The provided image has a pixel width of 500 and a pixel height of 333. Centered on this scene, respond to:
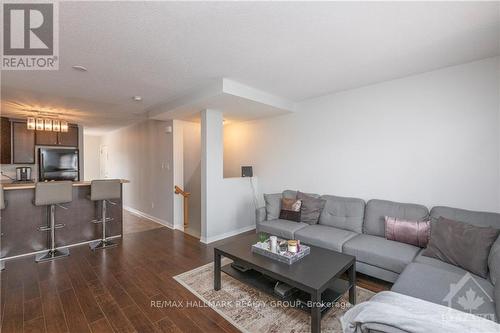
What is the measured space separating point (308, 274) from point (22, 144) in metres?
6.59

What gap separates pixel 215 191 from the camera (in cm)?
389

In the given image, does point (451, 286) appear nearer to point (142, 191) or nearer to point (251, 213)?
point (251, 213)

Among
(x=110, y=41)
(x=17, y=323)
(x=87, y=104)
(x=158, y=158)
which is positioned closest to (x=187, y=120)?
(x=158, y=158)

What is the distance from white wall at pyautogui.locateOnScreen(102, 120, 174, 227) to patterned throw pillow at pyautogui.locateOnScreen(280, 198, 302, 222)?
7.85 feet

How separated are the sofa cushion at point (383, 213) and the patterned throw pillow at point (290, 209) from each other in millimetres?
924

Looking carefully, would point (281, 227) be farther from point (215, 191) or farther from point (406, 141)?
point (406, 141)

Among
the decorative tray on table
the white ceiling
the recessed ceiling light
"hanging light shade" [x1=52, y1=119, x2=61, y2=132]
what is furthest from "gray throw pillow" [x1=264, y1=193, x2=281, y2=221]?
"hanging light shade" [x1=52, y1=119, x2=61, y2=132]

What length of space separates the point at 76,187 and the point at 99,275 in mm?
1791

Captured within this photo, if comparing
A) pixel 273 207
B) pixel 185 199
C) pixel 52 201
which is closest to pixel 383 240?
pixel 273 207

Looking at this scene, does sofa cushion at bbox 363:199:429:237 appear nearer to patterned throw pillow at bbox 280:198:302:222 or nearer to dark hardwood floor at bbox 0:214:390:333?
dark hardwood floor at bbox 0:214:390:333

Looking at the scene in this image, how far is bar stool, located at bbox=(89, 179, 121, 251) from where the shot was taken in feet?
11.7

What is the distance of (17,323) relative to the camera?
1851 millimetres

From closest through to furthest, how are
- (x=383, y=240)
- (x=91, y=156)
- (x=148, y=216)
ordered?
(x=383, y=240)
(x=148, y=216)
(x=91, y=156)

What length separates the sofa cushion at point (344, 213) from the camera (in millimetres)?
3039
